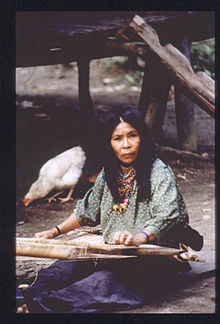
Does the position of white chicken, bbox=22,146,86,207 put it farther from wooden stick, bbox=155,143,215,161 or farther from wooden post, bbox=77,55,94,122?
wooden post, bbox=77,55,94,122

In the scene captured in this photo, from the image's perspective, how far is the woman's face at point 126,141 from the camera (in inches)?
102

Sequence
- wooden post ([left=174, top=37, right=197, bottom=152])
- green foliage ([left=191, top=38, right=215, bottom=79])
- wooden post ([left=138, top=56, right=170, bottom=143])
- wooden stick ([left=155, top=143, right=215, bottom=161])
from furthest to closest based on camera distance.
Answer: green foliage ([left=191, top=38, right=215, bottom=79]), wooden post ([left=174, top=37, right=197, bottom=152]), wooden stick ([left=155, top=143, right=215, bottom=161]), wooden post ([left=138, top=56, right=170, bottom=143])

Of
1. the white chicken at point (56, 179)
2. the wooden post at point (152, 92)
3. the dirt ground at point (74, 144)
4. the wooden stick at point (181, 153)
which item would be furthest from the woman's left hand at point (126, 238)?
the wooden stick at point (181, 153)

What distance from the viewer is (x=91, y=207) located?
286 centimetres

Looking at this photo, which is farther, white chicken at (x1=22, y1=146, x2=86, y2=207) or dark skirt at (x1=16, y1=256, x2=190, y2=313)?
white chicken at (x1=22, y1=146, x2=86, y2=207)

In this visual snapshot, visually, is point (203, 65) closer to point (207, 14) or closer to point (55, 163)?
point (207, 14)

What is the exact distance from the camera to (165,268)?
2703 mm

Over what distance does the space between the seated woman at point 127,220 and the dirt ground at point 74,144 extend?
169 mm

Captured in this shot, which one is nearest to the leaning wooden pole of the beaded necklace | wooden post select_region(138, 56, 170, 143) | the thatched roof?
the thatched roof

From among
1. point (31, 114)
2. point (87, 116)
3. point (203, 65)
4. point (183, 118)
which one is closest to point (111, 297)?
point (183, 118)

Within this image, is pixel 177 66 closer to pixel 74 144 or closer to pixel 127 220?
pixel 127 220

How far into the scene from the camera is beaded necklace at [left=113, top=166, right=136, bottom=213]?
268cm

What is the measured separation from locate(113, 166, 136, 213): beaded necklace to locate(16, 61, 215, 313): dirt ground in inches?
21.1

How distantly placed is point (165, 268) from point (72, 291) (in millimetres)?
526
